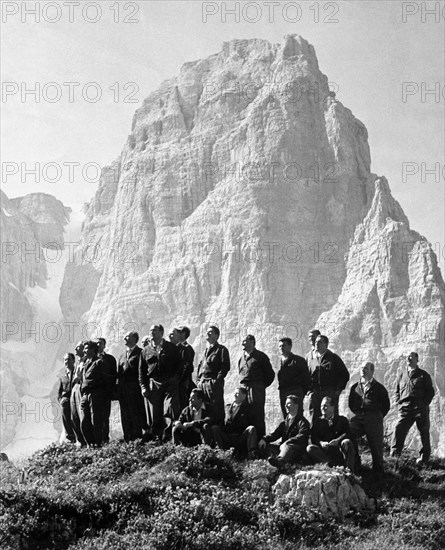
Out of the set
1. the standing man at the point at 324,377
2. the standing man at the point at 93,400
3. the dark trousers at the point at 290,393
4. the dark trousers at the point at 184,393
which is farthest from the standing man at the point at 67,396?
the standing man at the point at 324,377

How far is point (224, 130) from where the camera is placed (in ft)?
358

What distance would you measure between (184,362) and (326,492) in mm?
4627

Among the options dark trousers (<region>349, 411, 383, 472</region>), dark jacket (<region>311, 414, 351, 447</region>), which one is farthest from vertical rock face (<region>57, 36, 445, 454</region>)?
dark jacket (<region>311, 414, 351, 447</region>)

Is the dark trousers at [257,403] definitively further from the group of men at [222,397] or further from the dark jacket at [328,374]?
the dark jacket at [328,374]

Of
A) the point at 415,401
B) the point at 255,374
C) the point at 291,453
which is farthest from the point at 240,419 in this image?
the point at 415,401

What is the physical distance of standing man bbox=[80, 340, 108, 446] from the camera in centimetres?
2017

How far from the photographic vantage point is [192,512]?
633 inches

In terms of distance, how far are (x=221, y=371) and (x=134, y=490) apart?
12.8 feet

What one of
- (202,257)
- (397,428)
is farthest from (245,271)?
(397,428)

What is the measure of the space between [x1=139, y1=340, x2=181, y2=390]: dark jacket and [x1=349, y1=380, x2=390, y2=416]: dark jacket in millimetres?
3573

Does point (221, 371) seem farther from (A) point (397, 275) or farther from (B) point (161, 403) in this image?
(A) point (397, 275)

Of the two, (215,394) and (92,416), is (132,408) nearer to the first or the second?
(92,416)

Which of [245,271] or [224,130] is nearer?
[245,271]

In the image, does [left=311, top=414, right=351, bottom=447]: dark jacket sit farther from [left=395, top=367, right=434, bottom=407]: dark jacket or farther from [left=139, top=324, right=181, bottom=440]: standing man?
[left=139, top=324, right=181, bottom=440]: standing man
